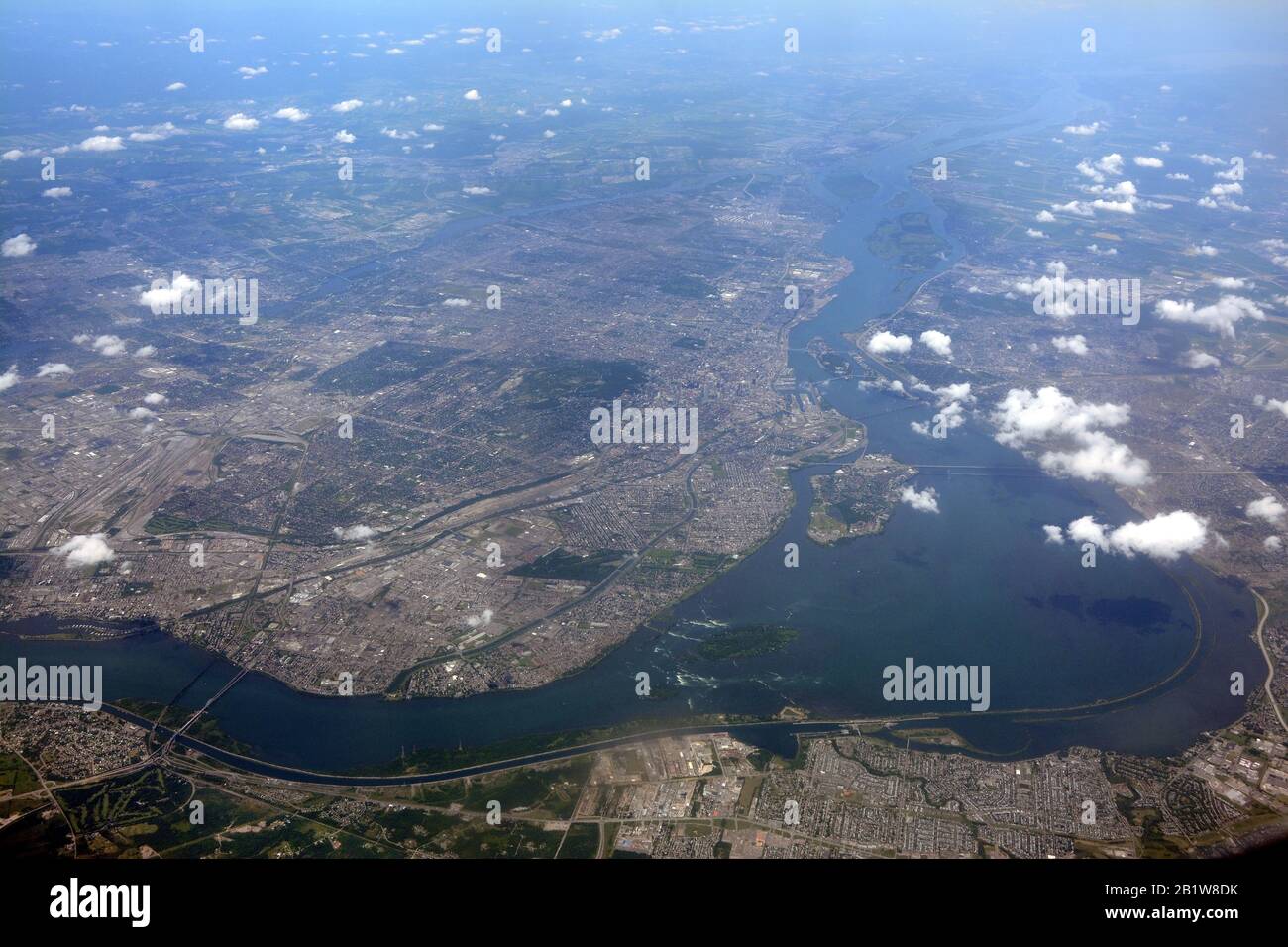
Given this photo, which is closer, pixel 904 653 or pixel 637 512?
pixel 904 653

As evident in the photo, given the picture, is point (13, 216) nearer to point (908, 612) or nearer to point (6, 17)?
point (908, 612)

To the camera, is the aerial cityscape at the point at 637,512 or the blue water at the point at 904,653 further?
the blue water at the point at 904,653

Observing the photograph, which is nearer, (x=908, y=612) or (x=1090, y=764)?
(x=1090, y=764)

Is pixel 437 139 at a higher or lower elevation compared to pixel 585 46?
lower

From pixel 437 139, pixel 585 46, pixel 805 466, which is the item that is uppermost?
pixel 585 46

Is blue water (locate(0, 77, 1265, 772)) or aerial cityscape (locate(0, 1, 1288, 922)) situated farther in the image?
blue water (locate(0, 77, 1265, 772))

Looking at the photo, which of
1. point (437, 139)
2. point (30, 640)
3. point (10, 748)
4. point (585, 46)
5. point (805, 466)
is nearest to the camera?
point (10, 748)

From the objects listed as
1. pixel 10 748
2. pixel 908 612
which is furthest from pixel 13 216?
pixel 908 612
